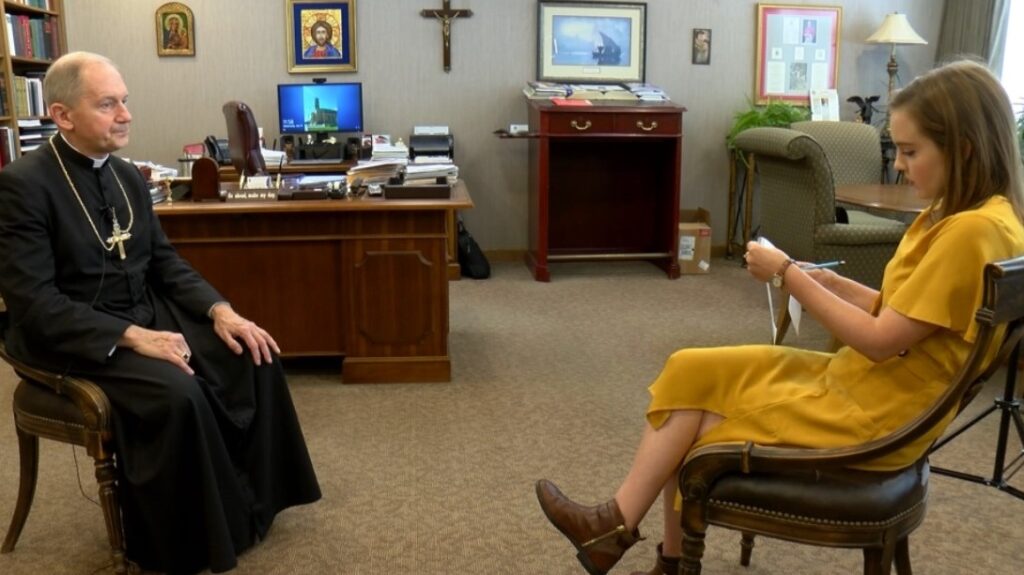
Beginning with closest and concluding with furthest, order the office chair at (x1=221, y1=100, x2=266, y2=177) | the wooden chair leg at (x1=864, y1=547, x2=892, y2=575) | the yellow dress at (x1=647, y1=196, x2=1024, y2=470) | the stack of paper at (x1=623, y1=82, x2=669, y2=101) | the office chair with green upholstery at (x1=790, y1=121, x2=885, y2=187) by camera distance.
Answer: the yellow dress at (x1=647, y1=196, x2=1024, y2=470) < the wooden chair leg at (x1=864, y1=547, x2=892, y2=575) < the office chair at (x1=221, y1=100, x2=266, y2=177) < the office chair with green upholstery at (x1=790, y1=121, x2=885, y2=187) < the stack of paper at (x1=623, y1=82, x2=669, y2=101)

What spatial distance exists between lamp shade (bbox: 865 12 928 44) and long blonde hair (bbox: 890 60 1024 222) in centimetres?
475

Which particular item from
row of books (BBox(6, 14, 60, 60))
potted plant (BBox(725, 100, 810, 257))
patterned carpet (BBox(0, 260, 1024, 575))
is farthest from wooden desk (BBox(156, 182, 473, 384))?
potted plant (BBox(725, 100, 810, 257))

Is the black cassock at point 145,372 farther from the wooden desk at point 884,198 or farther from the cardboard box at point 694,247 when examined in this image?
the cardboard box at point 694,247

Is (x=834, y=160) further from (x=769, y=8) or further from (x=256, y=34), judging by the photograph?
(x=256, y=34)

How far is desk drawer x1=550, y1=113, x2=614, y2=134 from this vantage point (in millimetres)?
5348

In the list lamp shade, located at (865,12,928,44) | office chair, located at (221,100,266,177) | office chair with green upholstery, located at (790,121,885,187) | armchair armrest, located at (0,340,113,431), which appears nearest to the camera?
armchair armrest, located at (0,340,113,431)

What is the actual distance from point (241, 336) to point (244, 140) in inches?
102

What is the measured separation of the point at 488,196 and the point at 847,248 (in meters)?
2.63

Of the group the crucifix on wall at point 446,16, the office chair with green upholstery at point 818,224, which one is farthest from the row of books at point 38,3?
the office chair with green upholstery at point 818,224

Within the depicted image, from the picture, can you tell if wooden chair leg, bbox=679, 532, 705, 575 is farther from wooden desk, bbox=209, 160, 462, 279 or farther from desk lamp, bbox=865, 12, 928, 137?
desk lamp, bbox=865, 12, 928, 137

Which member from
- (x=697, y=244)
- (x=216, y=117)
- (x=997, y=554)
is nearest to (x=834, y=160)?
(x=697, y=244)

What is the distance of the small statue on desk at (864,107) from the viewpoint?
241 inches

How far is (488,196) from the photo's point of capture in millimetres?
6117

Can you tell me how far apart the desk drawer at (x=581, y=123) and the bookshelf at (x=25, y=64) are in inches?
109
